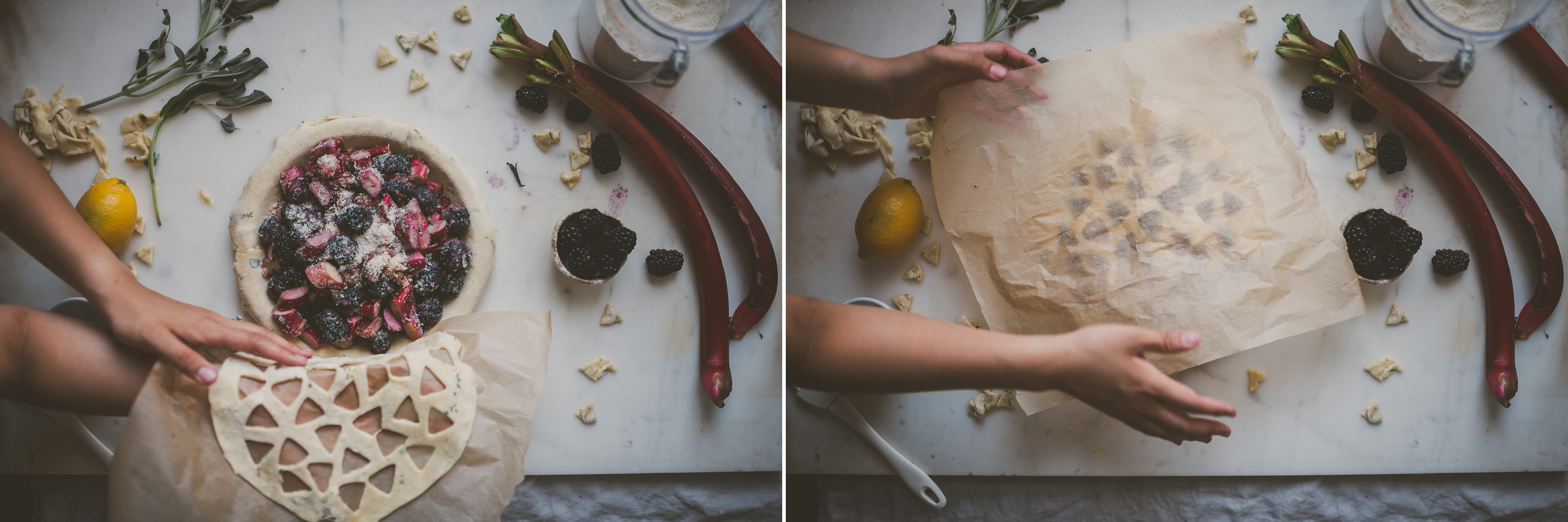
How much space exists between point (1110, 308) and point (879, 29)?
0.32 metres

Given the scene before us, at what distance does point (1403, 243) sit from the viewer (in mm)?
667

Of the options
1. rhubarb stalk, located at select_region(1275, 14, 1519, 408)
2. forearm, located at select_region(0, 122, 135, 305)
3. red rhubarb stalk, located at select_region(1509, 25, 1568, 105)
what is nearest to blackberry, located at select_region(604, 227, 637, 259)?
forearm, located at select_region(0, 122, 135, 305)

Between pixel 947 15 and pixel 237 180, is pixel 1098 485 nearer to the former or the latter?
pixel 947 15

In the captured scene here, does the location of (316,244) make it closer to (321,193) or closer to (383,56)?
(321,193)

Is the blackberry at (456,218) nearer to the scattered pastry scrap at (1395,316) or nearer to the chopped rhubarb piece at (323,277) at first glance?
the chopped rhubarb piece at (323,277)

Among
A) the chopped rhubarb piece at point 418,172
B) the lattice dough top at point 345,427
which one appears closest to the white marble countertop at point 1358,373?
the lattice dough top at point 345,427

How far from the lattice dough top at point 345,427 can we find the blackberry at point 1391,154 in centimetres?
97

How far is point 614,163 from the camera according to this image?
2.26 ft

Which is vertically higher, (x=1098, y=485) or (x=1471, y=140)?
(x=1471, y=140)

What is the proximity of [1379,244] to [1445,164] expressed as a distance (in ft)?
0.37

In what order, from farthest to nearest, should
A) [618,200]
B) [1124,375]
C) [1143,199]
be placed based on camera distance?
[618,200]
[1143,199]
[1124,375]

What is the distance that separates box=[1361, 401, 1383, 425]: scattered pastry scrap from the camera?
2.34ft

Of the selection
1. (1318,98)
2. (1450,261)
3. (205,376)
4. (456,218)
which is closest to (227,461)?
(205,376)

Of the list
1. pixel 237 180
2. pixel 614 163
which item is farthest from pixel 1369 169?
pixel 237 180
